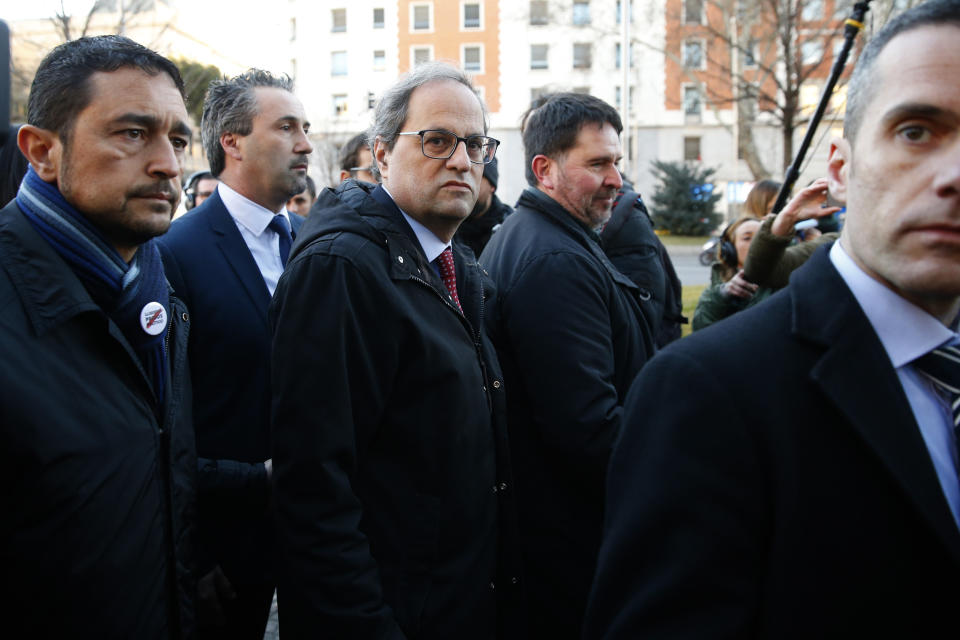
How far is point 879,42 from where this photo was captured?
1.34 meters

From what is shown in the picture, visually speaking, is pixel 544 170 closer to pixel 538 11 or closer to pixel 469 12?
pixel 538 11

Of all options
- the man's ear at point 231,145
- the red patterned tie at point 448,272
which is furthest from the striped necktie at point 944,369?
the man's ear at point 231,145

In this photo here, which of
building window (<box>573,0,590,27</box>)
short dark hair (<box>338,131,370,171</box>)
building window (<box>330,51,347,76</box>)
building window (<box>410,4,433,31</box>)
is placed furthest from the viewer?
building window (<box>330,51,347,76</box>)

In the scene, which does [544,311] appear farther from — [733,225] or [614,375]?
[733,225]

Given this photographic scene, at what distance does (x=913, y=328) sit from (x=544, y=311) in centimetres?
141

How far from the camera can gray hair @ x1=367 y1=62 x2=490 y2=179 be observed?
2449mm

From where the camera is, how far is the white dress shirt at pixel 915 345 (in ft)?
4.01

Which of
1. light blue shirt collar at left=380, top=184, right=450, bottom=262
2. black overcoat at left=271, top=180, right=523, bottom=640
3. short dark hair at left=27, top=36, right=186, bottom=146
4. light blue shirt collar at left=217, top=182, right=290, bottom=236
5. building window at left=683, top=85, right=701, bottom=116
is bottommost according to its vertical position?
black overcoat at left=271, top=180, right=523, bottom=640

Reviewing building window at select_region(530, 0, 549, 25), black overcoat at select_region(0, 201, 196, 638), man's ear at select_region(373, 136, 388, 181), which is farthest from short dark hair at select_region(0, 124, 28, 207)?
building window at select_region(530, 0, 549, 25)

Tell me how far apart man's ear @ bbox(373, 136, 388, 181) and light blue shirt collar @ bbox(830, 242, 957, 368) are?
→ 1.62m

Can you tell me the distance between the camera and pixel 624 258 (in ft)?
13.1

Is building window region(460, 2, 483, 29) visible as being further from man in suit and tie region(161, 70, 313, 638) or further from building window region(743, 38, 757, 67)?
man in suit and tie region(161, 70, 313, 638)

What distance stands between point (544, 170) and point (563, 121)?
0.22 metres

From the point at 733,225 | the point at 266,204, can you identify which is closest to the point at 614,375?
the point at 266,204
